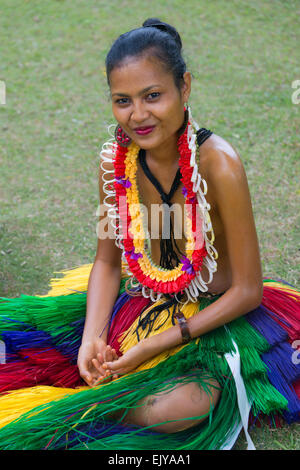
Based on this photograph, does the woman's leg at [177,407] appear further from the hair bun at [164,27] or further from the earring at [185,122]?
the hair bun at [164,27]

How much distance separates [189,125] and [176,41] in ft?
1.04

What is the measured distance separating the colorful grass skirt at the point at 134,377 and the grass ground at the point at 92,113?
0.21m

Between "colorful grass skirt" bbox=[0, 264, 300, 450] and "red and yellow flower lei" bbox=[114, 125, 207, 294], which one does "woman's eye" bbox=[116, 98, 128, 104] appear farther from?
"colorful grass skirt" bbox=[0, 264, 300, 450]

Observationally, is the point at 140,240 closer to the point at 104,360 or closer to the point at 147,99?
the point at 104,360

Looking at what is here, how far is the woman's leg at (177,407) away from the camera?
2.02m

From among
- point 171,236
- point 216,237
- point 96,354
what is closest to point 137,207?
point 171,236

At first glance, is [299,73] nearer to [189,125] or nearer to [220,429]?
[189,125]

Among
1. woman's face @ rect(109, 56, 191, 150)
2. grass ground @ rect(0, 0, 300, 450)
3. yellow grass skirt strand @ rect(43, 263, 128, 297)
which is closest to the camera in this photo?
woman's face @ rect(109, 56, 191, 150)

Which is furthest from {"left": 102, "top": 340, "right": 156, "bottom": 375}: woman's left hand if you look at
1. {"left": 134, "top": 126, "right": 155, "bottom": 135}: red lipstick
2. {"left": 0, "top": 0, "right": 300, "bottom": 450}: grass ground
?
{"left": 134, "top": 126, "right": 155, "bottom": 135}: red lipstick

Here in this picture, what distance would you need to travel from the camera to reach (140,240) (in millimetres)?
2412

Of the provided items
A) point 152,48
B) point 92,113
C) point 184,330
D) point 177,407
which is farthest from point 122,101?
point 92,113

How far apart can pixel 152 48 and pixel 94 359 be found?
122 centimetres

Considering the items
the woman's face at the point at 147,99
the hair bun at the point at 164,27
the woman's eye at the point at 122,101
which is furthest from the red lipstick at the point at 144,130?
the hair bun at the point at 164,27

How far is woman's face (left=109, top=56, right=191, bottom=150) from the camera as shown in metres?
1.98
